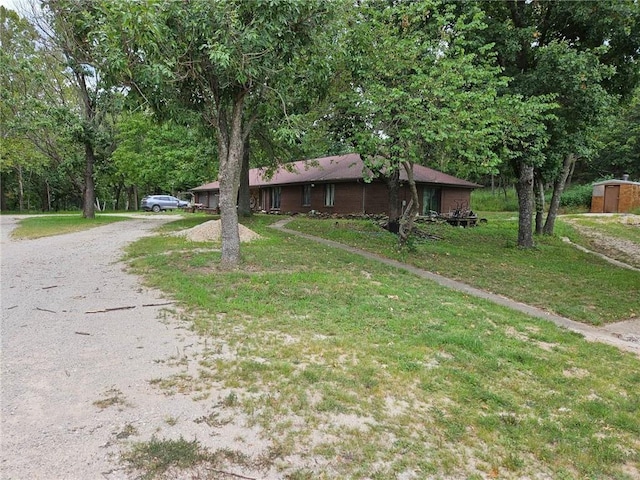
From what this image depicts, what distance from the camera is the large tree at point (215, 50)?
19.9 feet

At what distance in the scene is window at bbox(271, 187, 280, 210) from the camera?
27.6 m

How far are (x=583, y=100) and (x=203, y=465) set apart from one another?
40.9ft

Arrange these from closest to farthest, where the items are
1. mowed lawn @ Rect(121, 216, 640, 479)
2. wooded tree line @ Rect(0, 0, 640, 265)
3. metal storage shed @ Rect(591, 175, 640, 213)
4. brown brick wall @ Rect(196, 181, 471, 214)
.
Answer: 1. mowed lawn @ Rect(121, 216, 640, 479)
2. wooded tree line @ Rect(0, 0, 640, 265)
3. brown brick wall @ Rect(196, 181, 471, 214)
4. metal storage shed @ Rect(591, 175, 640, 213)

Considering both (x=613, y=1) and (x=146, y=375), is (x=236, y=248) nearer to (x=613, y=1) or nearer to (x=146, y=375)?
(x=146, y=375)

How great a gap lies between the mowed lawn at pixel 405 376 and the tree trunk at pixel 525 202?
598 cm

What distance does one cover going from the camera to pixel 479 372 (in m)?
3.98

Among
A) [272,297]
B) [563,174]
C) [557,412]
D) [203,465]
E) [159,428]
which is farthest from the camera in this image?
[563,174]

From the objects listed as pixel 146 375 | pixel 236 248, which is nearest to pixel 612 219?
pixel 236 248

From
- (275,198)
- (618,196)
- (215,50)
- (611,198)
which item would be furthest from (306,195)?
(618,196)

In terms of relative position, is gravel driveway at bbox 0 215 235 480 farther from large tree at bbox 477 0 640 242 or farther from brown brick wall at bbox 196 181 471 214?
brown brick wall at bbox 196 181 471 214

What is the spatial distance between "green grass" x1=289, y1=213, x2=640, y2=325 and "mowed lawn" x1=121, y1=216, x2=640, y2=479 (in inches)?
3.7

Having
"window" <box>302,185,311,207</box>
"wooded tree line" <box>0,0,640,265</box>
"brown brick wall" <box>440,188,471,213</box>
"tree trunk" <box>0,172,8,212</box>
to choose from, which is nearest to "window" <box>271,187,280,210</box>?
"window" <box>302,185,311,207</box>

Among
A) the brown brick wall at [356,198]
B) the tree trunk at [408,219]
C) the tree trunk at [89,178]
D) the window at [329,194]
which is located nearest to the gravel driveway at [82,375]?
the tree trunk at [408,219]

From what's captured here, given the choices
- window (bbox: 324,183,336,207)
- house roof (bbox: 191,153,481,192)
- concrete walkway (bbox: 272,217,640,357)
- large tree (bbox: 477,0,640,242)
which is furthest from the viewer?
window (bbox: 324,183,336,207)
